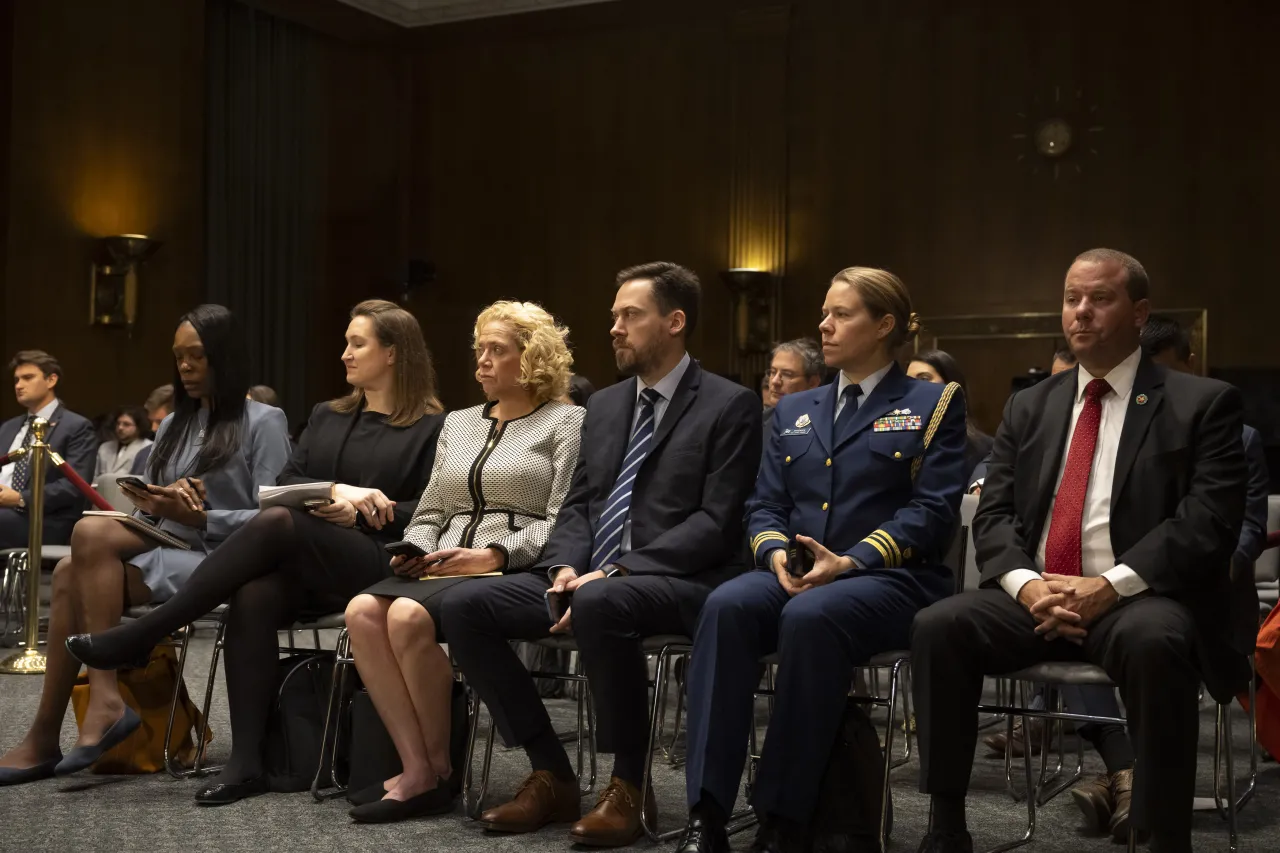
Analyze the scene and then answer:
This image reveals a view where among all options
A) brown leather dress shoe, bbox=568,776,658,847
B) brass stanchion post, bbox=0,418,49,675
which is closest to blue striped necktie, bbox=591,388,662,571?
brown leather dress shoe, bbox=568,776,658,847

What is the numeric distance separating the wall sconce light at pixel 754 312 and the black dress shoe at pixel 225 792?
7.32 metres

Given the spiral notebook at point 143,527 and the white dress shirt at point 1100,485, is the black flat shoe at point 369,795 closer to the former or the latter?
the spiral notebook at point 143,527

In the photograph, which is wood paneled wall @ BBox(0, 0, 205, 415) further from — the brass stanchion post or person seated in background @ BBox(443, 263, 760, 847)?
person seated in background @ BBox(443, 263, 760, 847)

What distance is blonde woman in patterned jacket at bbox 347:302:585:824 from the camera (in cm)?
342

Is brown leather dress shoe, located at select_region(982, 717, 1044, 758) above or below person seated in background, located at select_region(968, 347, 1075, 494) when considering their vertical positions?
below

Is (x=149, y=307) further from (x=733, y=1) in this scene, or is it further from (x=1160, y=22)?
(x=1160, y=22)

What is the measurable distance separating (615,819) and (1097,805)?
3.78 feet

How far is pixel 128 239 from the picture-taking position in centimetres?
945

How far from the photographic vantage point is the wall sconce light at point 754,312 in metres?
10.5

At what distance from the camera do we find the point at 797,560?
312cm

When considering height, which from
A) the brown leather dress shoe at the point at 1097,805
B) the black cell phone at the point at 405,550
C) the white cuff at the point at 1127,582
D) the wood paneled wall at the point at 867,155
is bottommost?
the brown leather dress shoe at the point at 1097,805

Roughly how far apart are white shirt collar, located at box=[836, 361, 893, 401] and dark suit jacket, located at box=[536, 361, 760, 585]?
0.73 feet

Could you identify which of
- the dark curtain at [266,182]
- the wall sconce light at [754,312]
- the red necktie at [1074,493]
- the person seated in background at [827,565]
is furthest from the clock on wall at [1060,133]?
the red necktie at [1074,493]

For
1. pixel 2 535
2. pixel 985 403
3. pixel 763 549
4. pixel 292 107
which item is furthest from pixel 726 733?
pixel 292 107
